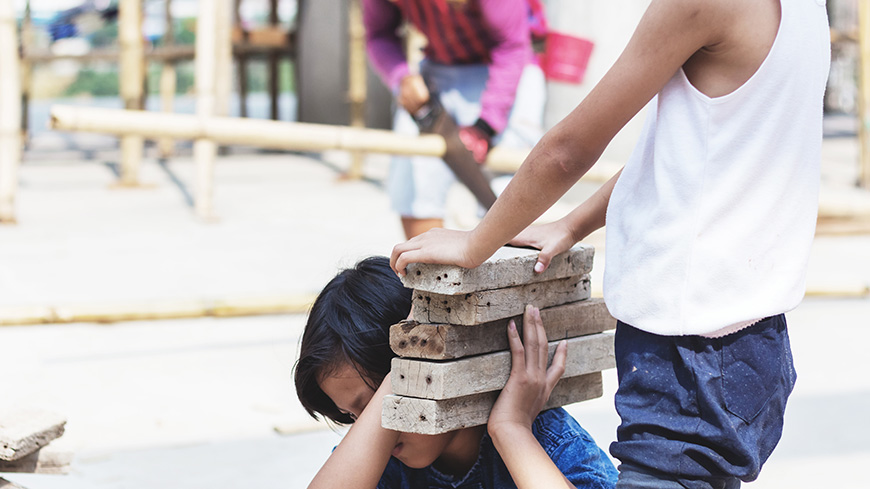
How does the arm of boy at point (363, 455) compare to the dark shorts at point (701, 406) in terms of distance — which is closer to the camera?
the dark shorts at point (701, 406)

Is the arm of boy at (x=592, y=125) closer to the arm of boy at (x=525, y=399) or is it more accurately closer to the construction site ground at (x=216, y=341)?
the arm of boy at (x=525, y=399)

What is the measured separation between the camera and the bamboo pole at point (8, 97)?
5.56m

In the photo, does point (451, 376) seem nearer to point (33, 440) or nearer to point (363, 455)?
point (363, 455)

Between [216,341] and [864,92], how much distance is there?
5.27m

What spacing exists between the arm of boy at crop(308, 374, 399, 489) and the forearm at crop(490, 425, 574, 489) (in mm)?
220

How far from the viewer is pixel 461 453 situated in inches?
66.7

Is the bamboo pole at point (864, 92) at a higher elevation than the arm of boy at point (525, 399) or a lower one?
higher

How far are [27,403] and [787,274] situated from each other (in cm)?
244

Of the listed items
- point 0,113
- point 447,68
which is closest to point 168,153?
point 0,113

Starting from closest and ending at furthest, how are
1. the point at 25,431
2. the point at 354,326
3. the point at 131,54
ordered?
the point at 354,326, the point at 25,431, the point at 131,54

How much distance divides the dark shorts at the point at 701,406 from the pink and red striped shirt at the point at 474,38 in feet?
7.11

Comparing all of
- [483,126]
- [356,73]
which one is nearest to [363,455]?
[483,126]

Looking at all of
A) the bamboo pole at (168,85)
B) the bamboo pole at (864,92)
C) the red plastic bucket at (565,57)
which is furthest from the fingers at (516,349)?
the bamboo pole at (168,85)

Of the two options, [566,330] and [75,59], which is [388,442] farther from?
[75,59]
